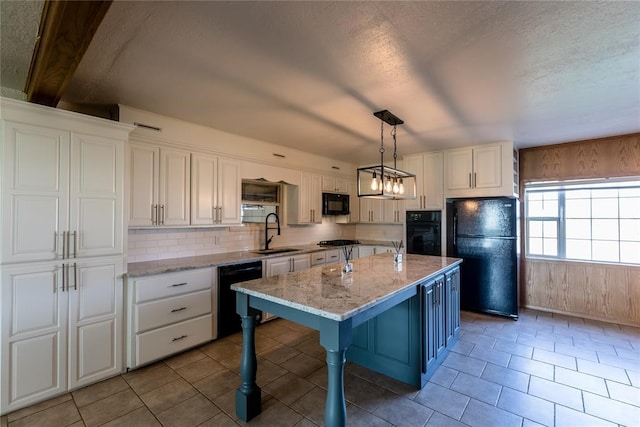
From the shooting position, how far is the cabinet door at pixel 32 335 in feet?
6.59

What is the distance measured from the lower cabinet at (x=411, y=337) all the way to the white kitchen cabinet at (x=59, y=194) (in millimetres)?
2445

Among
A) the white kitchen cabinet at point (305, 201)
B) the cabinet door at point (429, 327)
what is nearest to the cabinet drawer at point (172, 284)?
the white kitchen cabinet at point (305, 201)

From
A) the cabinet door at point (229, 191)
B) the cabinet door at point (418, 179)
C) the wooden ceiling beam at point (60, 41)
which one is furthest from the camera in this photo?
the cabinet door at point (418, 179)

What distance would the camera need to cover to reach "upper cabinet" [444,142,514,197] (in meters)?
3.96

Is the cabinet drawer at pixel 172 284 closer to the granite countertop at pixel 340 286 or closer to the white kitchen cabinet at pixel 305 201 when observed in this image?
the granite countertop at pixel 340 286

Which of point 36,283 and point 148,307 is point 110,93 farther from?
Result: point 148,307

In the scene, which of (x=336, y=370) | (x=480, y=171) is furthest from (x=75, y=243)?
(x=480, y=171)

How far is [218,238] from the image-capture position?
3852 mm

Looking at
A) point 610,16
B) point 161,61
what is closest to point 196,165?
point 161,61

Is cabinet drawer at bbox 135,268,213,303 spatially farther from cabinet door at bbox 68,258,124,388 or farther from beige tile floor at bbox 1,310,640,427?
beige tile floor at bbox 1,310,640,427

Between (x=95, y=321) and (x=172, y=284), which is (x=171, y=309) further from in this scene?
(x=95, y=321)

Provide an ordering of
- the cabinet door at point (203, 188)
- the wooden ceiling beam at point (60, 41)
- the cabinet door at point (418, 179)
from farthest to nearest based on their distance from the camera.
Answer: the cabinet door at point (418, 179) → the cabinet door at point (203, 188) → the wooden ceiling beam at point (60, 41)

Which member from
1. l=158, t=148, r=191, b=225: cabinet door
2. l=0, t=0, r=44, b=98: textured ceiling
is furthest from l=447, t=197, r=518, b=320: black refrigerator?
l=0, t=0, r=44, b=98: textured ceiling

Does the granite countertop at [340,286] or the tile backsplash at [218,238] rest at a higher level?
the tile backsplash at [218,238]
